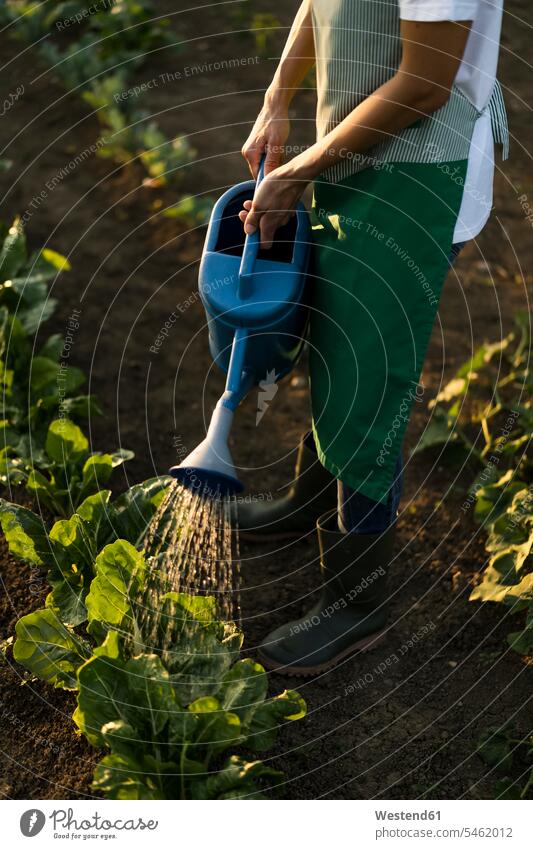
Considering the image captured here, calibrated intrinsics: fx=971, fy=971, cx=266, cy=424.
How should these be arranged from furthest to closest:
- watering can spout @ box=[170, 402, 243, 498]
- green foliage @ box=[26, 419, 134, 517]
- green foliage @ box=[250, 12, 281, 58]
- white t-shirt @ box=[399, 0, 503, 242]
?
1. green foliage @ box=[250, 12, 281, 58]
2. green foliage @ box=[26, 419, 134, 517]
3. watering can spout @ box=[170, 402, 243, 498]
4. white t-shirt @ box=[399, 0, 503, 242]

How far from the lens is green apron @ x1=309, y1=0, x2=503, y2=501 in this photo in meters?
1.86

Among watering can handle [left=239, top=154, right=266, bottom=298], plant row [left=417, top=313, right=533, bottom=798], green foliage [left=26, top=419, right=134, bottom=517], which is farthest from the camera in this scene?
green foliage [left=26, top=419, right=134, bottom=517]

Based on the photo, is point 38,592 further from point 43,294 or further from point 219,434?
point 43,294

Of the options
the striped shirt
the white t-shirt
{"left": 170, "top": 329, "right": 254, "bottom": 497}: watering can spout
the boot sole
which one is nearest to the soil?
the boot sole

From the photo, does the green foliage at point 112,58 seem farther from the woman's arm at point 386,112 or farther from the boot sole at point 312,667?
the boot sole at point 312,667

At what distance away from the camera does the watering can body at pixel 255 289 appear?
79.0 inches

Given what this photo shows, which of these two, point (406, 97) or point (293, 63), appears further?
point (293, 63)

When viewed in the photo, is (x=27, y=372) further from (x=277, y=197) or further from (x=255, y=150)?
(x=277, y=197)

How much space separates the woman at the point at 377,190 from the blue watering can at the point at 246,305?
51 mm

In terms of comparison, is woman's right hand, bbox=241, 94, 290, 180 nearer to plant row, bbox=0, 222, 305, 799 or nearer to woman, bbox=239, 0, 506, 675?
woman, bbox=239, 0, 506, 675

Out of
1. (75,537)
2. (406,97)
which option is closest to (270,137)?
(406,97)

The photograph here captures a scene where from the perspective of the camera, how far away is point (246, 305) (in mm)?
2002

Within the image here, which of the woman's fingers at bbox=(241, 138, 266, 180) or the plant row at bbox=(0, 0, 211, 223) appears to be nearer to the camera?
the woman's fingers at bbox=(241, 138, 266, 180)

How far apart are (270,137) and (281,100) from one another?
0.09 metres
